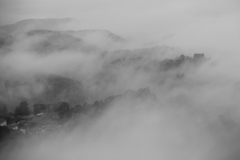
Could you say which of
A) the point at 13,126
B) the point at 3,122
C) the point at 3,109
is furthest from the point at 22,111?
the point at 13,126

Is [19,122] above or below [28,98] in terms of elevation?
below

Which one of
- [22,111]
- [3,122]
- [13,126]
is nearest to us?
[13,126]

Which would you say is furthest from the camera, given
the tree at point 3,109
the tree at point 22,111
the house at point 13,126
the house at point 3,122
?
the tree at point 22,111

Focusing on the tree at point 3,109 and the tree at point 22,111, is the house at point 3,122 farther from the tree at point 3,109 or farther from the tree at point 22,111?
the tree at point 22,111

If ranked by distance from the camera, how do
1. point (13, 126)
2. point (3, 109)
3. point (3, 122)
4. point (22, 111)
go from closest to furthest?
point (13, 126) < point (3, 122) < point (22, 111) < point (3, 109)

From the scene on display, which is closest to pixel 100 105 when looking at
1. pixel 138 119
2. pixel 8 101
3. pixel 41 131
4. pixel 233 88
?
pixel 138 119

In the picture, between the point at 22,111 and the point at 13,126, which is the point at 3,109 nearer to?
the point at 22,111

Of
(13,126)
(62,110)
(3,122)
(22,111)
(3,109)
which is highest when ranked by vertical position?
(3,109)

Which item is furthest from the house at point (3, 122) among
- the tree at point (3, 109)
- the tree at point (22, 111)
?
the tree at point (22, 111)

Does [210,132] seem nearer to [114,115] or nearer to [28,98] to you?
[114,115]

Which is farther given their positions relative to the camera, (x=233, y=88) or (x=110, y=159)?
(x=233, y=88)

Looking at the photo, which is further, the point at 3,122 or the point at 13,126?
the point at 3,122
